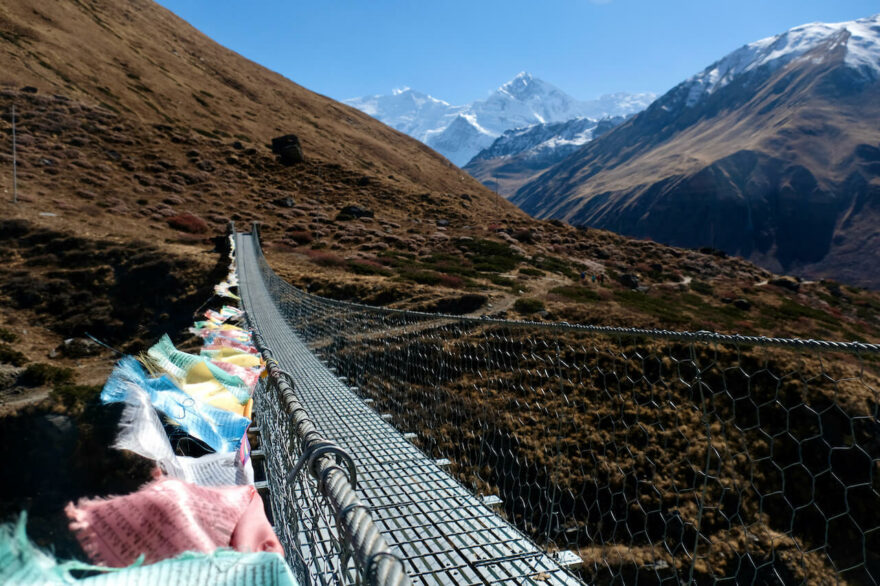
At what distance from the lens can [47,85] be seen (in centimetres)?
3825

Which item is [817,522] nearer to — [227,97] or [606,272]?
[606,272]

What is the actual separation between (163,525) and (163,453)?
0.69 m

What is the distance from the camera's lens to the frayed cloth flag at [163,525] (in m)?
1.10

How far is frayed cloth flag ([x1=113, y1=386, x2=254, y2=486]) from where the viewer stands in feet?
5.71

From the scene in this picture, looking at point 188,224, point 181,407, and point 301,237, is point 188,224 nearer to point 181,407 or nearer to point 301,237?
point 301,237

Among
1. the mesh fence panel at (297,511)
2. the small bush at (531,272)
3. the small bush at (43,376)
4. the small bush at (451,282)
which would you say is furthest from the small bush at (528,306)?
the mesh fence panel at (297,511)

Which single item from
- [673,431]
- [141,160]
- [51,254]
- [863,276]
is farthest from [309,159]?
[863,276]

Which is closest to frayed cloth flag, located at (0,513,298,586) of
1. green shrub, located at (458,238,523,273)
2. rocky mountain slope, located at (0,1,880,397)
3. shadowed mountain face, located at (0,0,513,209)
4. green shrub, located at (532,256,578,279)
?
rocky mountain slope, located at (0,1,880,397)

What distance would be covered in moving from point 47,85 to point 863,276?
13787 centimetres

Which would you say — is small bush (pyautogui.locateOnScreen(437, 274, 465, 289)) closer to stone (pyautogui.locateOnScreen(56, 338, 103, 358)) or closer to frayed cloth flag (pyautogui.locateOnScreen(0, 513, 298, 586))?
stone (pyautogui.locateOnScreen(56, 338, 103, 358))

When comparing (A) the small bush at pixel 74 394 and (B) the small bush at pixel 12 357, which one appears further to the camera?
(B) the small bush at pixel 12 357

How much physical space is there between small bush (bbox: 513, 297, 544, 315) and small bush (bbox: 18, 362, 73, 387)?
501 inches

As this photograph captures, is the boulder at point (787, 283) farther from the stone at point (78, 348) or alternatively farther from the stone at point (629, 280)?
the stone at point (78, 348)

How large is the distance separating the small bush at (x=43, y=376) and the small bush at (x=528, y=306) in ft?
41.8
